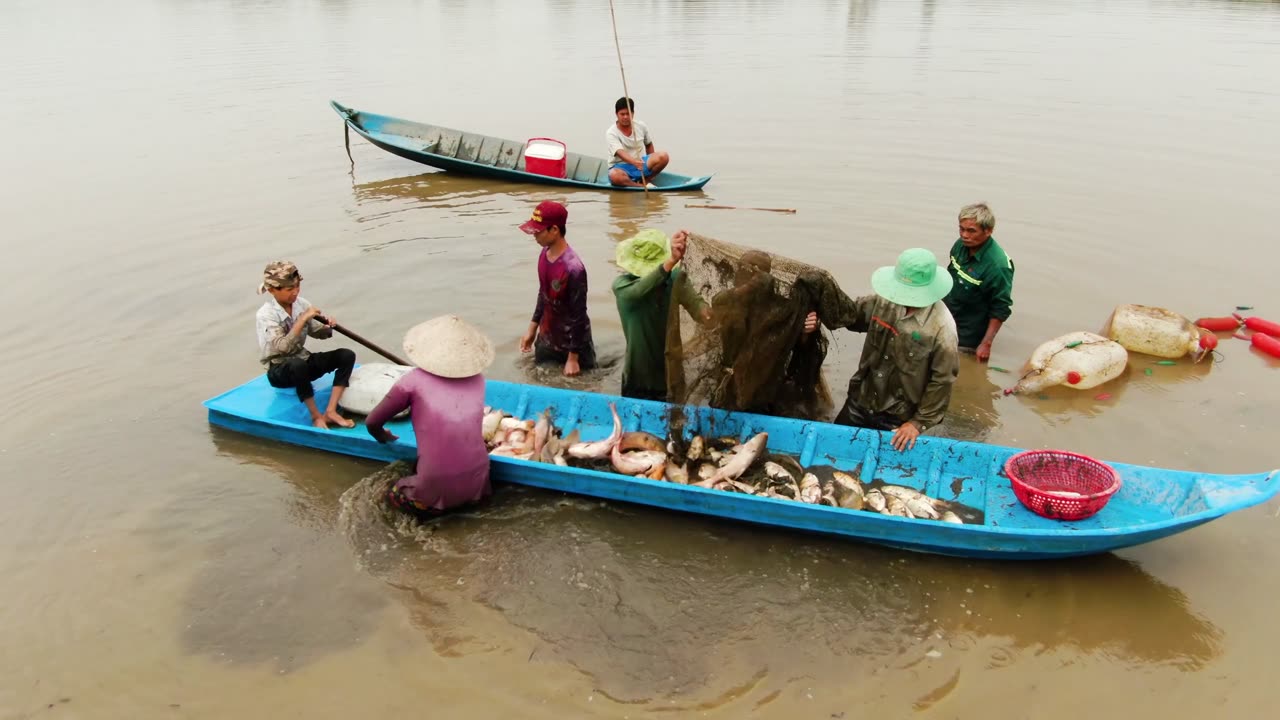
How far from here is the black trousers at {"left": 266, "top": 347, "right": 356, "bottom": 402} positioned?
19.2 ft

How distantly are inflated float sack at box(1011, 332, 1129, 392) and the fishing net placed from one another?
244 centimetres

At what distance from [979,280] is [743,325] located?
→ 8.27 ft

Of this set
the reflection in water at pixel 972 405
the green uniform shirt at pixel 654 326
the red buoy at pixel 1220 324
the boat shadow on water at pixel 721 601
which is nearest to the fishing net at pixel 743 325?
the green uniform shirt at pixel 654 326

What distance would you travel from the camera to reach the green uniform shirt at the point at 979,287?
647 cm

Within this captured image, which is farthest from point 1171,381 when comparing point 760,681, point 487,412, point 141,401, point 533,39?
point 533,39

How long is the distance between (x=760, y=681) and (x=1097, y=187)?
34.2 feet

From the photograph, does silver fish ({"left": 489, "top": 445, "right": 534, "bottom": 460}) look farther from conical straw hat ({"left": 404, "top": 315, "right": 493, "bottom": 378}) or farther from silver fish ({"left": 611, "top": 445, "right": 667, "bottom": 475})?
conical straw hat ({"left": 404, "top": 315, "right": 493, "bottom": 378})

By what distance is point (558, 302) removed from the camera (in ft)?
21.3

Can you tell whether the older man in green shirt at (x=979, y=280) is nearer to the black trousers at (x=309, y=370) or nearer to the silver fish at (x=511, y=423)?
the silver fish at (x=511, y=423)

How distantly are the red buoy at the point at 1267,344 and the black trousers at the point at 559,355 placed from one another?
5.92m

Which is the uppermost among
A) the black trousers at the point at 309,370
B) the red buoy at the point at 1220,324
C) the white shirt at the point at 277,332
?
the white shirt at the point at 277,332

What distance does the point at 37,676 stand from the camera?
4.32m

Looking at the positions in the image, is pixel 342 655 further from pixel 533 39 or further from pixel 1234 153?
pixel 533 39

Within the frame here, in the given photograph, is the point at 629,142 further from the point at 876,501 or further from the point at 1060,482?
the point at 1060,482
